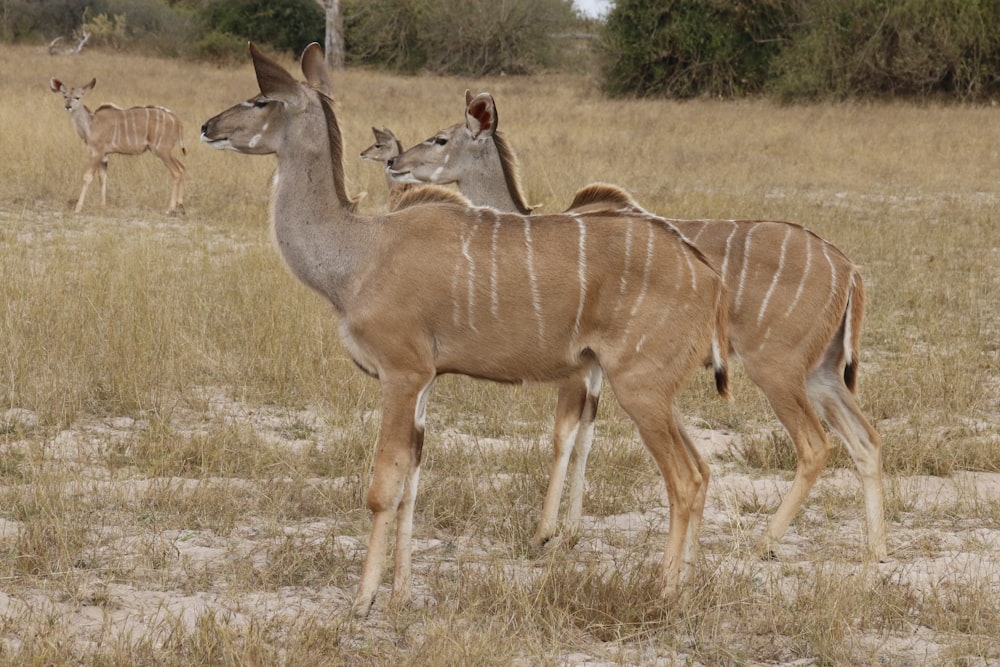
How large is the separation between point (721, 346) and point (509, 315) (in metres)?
0.68

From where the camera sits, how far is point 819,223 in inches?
419

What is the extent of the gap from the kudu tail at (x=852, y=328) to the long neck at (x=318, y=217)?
1.87 metres

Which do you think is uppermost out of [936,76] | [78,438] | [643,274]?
[936,76]

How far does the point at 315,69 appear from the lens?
4645mm

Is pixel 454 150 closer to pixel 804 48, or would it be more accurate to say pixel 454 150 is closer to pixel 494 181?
pixel 494 181

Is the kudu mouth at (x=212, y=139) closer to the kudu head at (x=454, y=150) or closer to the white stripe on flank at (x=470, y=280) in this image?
the white stripe on flank at (x=470, y=280)

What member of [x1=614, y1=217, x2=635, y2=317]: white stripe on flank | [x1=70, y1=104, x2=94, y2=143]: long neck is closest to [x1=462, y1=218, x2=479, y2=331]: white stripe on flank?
[x1=614, y1=217, x2=635, y2=317]: white stripe on flank

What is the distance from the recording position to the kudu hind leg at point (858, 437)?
4422 mm

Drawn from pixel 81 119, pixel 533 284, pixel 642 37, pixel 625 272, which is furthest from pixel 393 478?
pixel 642 37

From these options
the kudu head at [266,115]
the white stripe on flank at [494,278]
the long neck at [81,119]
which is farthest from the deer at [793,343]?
the long neck at [81,119]

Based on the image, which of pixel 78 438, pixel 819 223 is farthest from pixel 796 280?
pixel 819 223

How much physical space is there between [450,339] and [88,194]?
834cm

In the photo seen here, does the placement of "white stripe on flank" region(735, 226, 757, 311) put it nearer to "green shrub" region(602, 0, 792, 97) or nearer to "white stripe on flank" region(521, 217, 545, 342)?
"white stripe on flank" region(521, 217, 545, 342)

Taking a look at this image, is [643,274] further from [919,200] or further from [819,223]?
[919,200]
